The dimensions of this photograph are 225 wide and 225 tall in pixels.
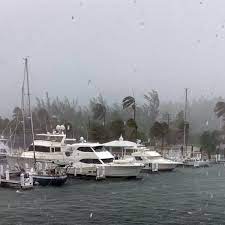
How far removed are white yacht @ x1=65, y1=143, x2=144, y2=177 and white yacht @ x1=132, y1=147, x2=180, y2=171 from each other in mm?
20703

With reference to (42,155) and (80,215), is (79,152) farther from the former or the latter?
(80,215)

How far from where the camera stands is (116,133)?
153 meters

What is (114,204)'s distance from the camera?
51.7 m

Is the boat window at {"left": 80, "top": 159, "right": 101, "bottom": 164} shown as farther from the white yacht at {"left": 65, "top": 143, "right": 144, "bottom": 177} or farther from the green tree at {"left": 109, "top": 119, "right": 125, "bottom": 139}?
the green tree at {"left": 109, "top": 119, "right": 125, "bottom": 139}

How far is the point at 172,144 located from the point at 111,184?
12693 centimetres

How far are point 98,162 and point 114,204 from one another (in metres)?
27.9

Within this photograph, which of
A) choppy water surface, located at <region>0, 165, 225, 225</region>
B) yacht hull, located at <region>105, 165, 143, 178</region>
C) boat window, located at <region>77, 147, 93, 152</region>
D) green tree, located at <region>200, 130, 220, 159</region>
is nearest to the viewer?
choppy water surface, located at <region>0, 165, 225, 225</region>

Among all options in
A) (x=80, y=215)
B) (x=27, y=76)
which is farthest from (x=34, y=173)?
(x=80, y=215)

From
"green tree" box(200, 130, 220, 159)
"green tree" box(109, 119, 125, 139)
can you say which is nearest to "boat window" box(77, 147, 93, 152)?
"green tree" box(109, 119, 125, 139)

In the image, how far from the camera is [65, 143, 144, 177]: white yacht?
78.6 m

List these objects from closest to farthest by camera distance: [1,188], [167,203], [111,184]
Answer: [167,203] < [1,188] < [111,184]

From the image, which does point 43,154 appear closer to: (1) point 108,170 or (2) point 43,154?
(2) point 43,154

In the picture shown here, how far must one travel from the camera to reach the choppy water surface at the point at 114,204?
1699 inches

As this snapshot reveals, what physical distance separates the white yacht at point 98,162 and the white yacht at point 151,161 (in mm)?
20703
